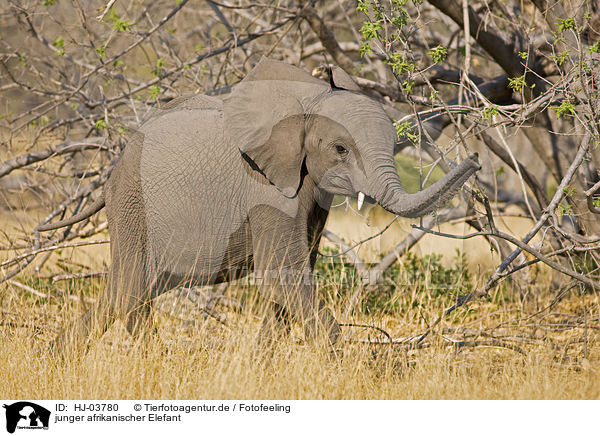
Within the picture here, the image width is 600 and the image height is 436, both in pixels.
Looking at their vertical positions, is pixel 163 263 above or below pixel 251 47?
below

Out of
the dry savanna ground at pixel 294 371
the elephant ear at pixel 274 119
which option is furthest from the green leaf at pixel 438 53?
the dry savanna ground at pixel 294 371

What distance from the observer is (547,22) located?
15.7 feet

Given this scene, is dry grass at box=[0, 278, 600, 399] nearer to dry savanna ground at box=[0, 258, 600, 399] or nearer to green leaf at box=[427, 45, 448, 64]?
dry savanna ground at box=[0, 258, 600, 399]

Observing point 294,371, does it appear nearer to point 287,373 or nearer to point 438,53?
point 287,373

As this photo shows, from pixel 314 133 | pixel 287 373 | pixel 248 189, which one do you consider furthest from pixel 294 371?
pixel 314 133

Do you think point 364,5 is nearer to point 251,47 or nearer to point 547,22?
point 547,22

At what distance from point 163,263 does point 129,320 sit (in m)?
0.38

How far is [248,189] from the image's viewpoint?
3.75 meters

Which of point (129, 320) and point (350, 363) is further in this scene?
point (129, 320)
